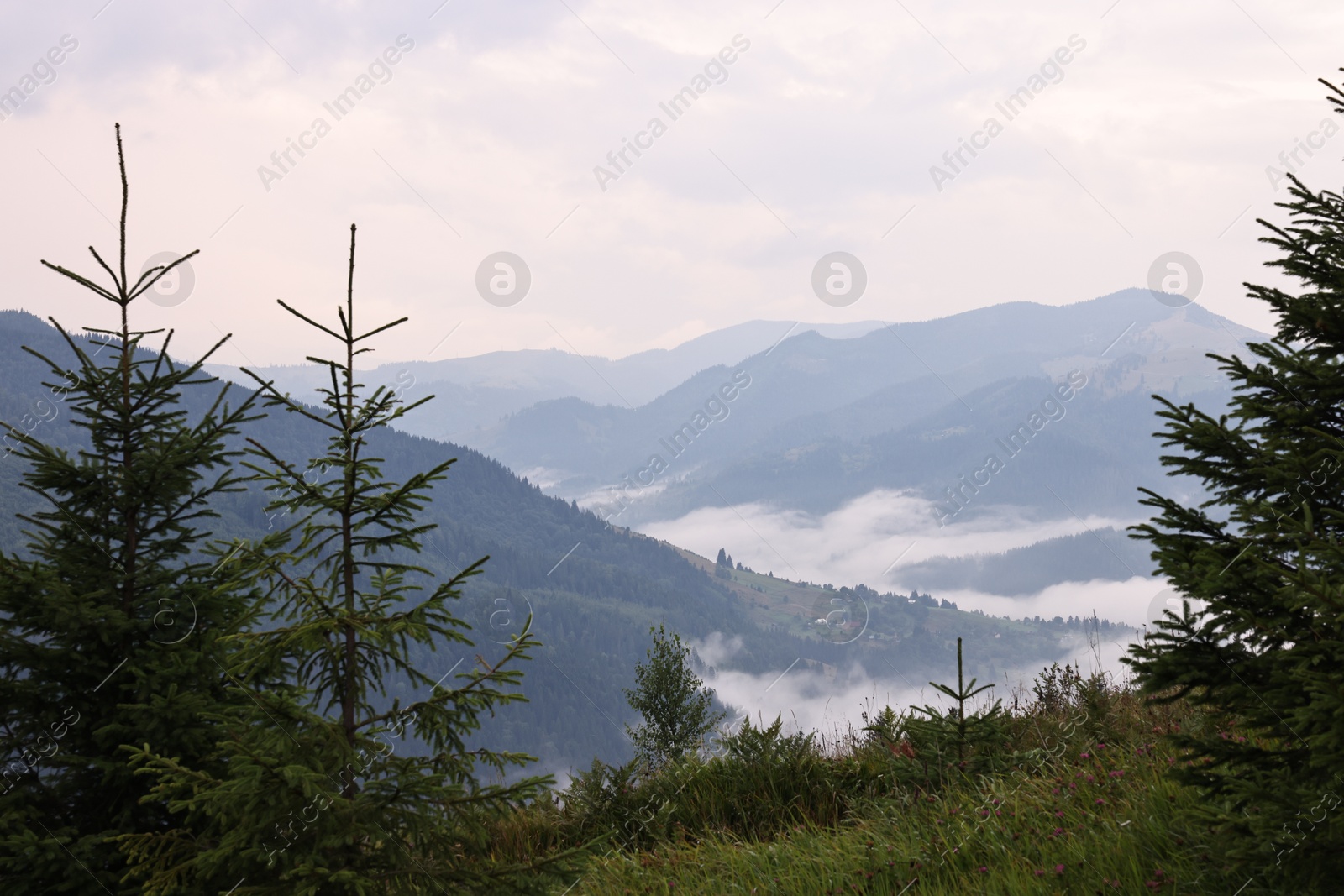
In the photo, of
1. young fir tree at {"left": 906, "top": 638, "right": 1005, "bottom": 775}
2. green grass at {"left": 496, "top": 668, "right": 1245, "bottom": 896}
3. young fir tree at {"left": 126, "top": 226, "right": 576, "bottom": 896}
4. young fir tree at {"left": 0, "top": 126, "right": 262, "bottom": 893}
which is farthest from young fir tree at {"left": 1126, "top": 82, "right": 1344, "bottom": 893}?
young fir tree at {"left": 0, "top": 126, "right": 262, "bottom": 893}

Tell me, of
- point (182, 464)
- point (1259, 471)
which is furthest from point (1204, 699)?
point (182, 464)

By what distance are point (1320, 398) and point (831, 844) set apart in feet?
15.8

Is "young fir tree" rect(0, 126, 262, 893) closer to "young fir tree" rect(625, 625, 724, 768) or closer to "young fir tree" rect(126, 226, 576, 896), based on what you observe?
"young fir tree" rect(126, 226, 576, 896)

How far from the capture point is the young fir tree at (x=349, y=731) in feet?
15.4

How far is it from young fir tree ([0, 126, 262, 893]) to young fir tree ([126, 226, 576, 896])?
75 centimetres

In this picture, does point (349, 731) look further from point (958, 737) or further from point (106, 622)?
point (958, 737)

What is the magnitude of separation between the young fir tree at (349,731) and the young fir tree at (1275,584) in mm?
3697

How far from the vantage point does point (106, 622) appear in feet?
20.2

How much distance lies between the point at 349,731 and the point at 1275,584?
5.24 meters

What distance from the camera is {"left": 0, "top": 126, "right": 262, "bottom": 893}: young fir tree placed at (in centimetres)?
585

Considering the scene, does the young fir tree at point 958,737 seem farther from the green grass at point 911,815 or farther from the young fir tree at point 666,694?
the young fir tree at point 666,694

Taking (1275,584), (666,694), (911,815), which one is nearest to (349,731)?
(911,815)

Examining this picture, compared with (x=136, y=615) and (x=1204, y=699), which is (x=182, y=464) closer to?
(x=136, y=615)

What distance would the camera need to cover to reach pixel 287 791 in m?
4.55
